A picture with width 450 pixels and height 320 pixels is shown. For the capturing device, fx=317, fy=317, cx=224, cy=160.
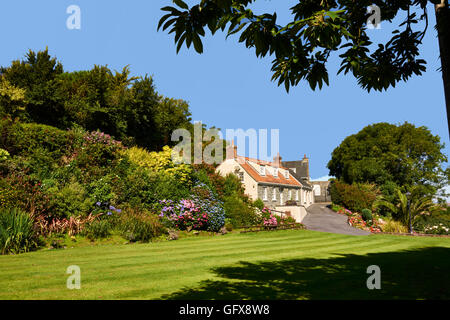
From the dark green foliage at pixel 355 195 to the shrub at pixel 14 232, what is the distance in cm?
3131

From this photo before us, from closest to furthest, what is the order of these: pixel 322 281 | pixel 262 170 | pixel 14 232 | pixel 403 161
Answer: pixel 322 281 < pixel 14 232 < pixel 262 170 < pixel 403 161

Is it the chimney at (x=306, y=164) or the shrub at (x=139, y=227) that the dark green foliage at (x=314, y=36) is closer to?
the shrub at (x=139, y=227)

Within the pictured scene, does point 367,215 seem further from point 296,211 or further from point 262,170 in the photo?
point 262,170

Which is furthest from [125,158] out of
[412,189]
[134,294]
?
[412,189]

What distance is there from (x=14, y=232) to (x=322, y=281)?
10346 millimetres

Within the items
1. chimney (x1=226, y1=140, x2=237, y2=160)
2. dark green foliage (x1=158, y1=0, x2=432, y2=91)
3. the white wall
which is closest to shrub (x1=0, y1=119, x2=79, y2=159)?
dark green foliage (x1=158, y1=0, x2=432, y2=91)

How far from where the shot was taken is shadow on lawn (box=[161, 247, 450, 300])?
601cm

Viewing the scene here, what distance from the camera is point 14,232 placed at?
11086mm

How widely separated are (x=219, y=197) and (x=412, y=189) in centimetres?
2451

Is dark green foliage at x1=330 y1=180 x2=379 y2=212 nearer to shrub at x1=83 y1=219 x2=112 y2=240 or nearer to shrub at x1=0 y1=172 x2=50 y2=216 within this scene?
shrub at x1=83 y1=219 x2=112 y2=240

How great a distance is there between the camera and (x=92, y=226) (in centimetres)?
1407

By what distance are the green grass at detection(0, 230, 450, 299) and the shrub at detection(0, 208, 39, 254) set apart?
0.78 meters

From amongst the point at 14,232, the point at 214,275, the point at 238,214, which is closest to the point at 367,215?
the point at 238,214

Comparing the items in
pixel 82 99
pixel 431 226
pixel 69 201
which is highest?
pixel 82 99
